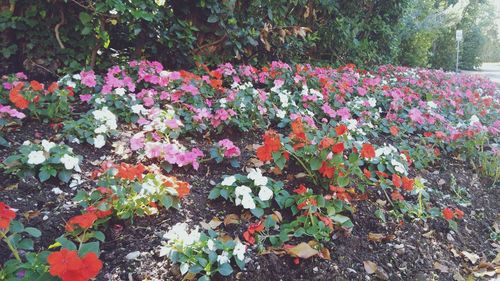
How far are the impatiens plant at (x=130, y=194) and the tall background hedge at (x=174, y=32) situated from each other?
1998 millimetres

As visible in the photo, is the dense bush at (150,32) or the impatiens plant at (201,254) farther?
the dense bush at (150,32)

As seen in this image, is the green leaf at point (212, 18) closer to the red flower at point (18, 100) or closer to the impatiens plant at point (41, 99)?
the impatiens plant at point (41, 99)

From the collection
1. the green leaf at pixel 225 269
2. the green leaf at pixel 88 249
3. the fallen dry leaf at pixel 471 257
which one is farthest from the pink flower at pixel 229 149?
the fallen dry leaf at pixel 471 257

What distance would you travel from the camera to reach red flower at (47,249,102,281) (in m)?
A: 1.09

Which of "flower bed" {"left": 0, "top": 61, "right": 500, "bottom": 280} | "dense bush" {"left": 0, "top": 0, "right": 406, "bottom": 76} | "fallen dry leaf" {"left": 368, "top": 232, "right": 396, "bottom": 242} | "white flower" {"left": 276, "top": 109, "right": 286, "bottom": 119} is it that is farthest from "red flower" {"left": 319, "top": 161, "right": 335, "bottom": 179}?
"dense bush" {"left": 0, "top": 0, "right": 406, "bottom": 76}

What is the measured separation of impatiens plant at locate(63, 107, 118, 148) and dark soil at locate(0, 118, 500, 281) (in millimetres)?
68

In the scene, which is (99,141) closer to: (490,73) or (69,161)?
(69,161)

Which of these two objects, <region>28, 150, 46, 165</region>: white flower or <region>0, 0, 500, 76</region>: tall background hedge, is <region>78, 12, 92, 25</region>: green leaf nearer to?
<region>0, 0, 500, 76</region>: tall background hedge

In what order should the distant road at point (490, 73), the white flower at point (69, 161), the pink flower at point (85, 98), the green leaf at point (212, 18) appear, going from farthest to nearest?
the distant road at point (490, 73), the green leaf at point (212, 18), the pink flower at point (85, 98), the white flower at point (69, 161)

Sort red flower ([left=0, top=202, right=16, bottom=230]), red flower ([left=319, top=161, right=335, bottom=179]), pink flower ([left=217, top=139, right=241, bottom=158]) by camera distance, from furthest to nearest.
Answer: pink flower ([left=217, top=139, right=241, bottom=158]), red flower ([left=319, top=161, right=335, bottom=179]), red flower ([left=0, top=202, right=16, bottom=230])

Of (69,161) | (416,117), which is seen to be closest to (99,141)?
(69,161)

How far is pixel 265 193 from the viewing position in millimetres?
1891

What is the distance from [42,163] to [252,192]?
100cm

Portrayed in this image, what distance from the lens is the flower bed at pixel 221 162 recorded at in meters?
1.58
